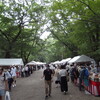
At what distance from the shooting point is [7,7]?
21922mm

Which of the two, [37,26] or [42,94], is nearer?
[42,94]

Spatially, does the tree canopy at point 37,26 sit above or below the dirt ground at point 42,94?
above

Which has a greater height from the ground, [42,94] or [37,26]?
[37,26]

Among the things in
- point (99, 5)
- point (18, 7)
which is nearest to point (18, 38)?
point (18, 7)

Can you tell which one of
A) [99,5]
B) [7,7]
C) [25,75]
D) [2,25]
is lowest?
[25,75]

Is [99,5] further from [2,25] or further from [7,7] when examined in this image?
[2,25]

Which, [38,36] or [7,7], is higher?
[7,7]

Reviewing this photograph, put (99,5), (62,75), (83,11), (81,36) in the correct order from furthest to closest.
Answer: (81,36) → (83,11) → (99,5) → (62,75)

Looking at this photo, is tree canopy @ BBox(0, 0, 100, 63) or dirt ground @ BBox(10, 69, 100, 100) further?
tree canopy @ BBox(0, 0, 100, 63)

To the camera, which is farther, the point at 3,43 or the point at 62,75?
the point at 3,43

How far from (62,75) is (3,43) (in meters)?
17.1

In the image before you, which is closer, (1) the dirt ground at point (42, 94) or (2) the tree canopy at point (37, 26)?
(1) the dirt ground at point (42, 94)

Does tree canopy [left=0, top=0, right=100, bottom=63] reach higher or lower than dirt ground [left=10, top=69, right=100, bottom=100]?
higher

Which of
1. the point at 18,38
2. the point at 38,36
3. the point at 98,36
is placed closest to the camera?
the point at 98,36
